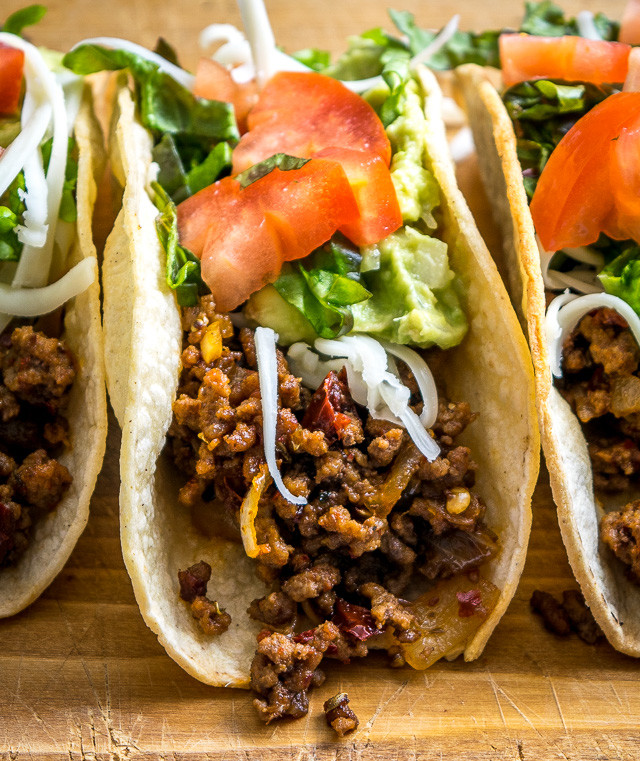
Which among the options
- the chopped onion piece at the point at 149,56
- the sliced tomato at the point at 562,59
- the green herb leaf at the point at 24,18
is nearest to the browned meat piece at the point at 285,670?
the chopped onion piece at the point at 149,56

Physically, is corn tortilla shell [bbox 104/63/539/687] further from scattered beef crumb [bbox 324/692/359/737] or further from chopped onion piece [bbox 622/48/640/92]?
chopped onion piece [bbox 622/48/640/92]

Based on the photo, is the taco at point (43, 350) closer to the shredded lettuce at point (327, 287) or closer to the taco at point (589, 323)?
the shredded lettuce at point (327, 287)

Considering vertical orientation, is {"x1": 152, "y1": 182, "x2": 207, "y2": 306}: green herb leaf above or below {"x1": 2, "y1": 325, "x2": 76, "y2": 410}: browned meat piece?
above

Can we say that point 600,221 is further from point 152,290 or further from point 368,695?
point 368,695

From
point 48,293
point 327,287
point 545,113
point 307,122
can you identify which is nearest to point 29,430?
point 48,293

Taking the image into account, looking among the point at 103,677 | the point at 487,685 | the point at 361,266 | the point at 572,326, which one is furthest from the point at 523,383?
the point at 103,677

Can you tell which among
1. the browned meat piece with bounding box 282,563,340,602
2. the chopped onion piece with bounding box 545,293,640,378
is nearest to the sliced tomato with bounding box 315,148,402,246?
the chopped onion piece with bounding box 545,293,640,378
